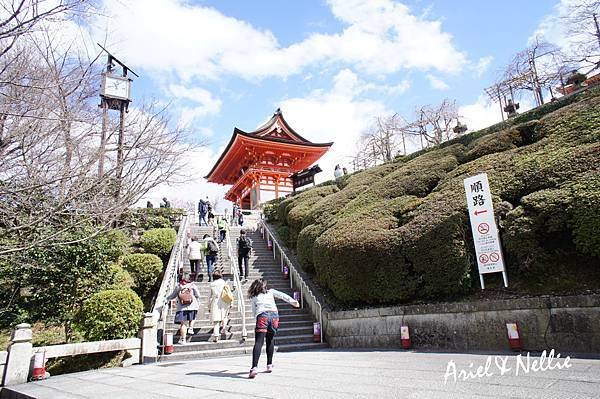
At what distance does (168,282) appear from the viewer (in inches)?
402

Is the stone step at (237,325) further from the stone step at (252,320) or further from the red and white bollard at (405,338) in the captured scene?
the red and white bollard at (405,338)

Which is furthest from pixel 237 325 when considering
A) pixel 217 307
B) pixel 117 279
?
pixel 117 279

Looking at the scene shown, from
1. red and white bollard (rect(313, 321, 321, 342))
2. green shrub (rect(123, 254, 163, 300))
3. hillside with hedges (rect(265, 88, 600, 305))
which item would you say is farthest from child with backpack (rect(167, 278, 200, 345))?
green shrub (rect(123, 254, 163, 300))

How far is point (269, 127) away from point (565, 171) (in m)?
26.0

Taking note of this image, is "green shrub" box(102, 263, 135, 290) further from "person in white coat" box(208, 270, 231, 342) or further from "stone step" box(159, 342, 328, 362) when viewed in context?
"stone step" box(159, 342, 328, 362)

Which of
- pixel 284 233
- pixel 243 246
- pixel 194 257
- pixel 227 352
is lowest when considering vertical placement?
pixel 227 352

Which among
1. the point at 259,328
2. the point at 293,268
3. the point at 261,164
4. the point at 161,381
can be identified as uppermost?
the point at 261,164

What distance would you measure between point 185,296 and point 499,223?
6.81 m

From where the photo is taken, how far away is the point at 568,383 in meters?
3.70

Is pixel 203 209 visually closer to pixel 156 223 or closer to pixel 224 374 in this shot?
pixel 156 223

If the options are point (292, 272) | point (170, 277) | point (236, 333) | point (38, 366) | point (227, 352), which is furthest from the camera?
point (292, 272)

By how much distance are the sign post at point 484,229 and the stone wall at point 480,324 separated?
82 centimetres

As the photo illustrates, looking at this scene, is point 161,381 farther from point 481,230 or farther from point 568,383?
point 481,230

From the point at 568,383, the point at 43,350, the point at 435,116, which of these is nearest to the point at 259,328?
the point at 568,383
